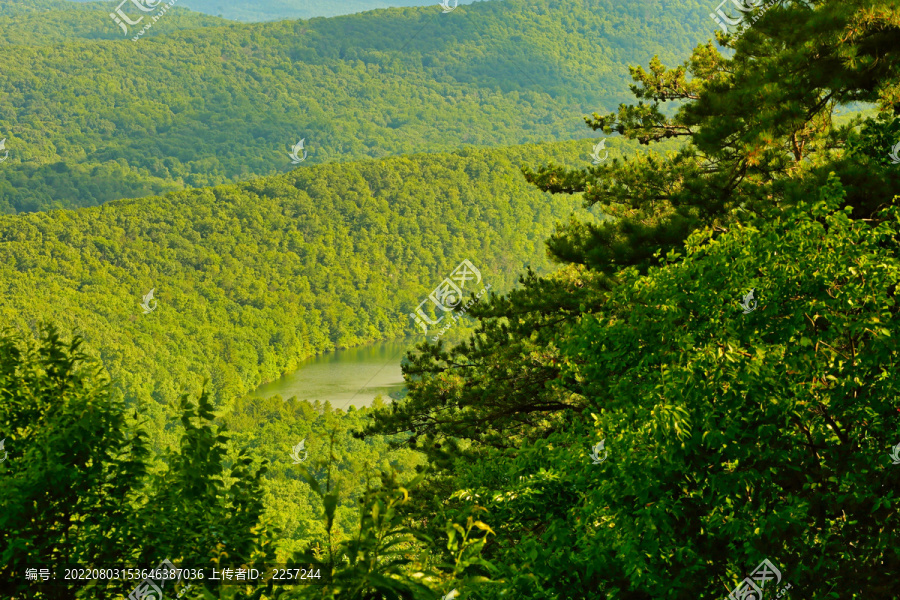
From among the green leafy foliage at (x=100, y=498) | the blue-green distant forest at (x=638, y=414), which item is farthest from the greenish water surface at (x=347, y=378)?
the green leafy foliage at (x=100, y=498)

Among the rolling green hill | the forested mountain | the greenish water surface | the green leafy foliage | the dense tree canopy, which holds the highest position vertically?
the forested mountain

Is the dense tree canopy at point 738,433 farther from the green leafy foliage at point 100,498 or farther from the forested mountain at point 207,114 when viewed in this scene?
the forested mountain at point 207,114

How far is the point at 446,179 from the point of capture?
109 m

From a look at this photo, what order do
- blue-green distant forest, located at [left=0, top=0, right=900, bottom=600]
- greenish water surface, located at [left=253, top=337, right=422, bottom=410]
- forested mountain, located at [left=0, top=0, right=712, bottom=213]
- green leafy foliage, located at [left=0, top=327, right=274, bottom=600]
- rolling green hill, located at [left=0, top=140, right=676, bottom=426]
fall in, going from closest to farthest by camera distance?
blue-green distant forest, located at [left=0, top=0, right=900, bottom=600]
green leafy foliage, located at [left=0, top=327, right=274, bottom=600]
greenish water surface, located at [left=253, top=337, right=422, bottom=410]
rolling green hill, located at [left=0, top=140, right=676, bottom=426]
forested mountain, located at [left=0, top=0, right=712, bottom=213]

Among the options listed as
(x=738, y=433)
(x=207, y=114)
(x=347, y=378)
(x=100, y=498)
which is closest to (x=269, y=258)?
(x=347, y=378)

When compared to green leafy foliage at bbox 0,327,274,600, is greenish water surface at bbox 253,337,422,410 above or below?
below

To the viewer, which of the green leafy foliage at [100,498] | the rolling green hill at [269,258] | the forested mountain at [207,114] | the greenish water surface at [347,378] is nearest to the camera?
the green leafy foliage at [100,498]

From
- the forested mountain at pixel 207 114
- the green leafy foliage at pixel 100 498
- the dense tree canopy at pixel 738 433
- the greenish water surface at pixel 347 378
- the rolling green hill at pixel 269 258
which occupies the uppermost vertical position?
the forested mountain at pixel 207 114

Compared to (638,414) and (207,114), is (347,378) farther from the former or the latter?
(207,114)

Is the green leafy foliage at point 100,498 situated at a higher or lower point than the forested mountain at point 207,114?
lower

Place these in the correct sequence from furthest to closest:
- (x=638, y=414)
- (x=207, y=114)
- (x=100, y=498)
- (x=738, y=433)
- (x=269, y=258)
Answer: (x=207, y=114) → (x=269, y=258) → (x=100, y=498) → (x=638, y=414) → (x=738, y=433)

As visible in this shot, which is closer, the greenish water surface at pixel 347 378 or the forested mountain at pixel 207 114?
the greenish water surface at pixel 347 378

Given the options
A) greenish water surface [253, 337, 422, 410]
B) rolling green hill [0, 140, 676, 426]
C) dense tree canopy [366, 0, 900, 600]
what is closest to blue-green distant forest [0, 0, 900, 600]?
dense tree canopy [366, 0, 900, 600]

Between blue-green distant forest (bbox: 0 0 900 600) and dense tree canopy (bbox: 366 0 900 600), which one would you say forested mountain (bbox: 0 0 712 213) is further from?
dense tree canopy (bbox: 366 0 900 600)
